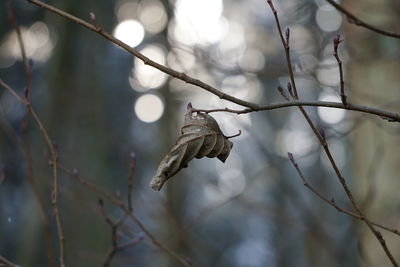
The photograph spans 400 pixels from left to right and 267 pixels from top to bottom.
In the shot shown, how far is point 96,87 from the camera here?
6953 mm

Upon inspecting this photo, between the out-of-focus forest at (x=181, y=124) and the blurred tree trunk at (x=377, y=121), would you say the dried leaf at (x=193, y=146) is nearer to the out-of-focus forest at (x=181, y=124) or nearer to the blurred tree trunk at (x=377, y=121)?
the out-of-focus forest at (x=181, y=124)

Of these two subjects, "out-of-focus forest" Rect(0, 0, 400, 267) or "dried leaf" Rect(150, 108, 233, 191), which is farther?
"out-of-focus forest" Rect(0, 0, 400, 267)

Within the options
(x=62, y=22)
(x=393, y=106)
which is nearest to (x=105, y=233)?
(x=62, y=22)

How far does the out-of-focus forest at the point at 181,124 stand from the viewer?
8.90ft

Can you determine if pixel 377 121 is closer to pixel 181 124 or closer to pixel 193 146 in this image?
pixel 181 124

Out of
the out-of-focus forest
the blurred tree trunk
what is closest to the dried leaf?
the out-of-focus forest

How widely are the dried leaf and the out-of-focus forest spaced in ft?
2.58

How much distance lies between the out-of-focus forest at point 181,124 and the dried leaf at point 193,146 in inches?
31.0

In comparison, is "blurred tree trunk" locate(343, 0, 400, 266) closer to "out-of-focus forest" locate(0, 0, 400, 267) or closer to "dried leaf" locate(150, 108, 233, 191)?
"out-of-focus forest" locate(0, 0, 400, 267)

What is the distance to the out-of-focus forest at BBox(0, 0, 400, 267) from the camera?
271 cm

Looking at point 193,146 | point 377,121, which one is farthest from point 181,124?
point 193,146

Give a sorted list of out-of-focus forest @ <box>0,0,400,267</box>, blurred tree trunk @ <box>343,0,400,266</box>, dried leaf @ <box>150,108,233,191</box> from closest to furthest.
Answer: dried leaf @ <box>150,108,233,191</box> < blurred tree trunk @ <box>343,0,400,266</box> < out-of-focus forest @ <box>0,0,400,267</box>

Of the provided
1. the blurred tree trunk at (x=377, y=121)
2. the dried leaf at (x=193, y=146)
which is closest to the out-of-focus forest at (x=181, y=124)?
the blurred tree trunk at (x=377, y=121)

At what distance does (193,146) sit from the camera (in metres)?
1.09
